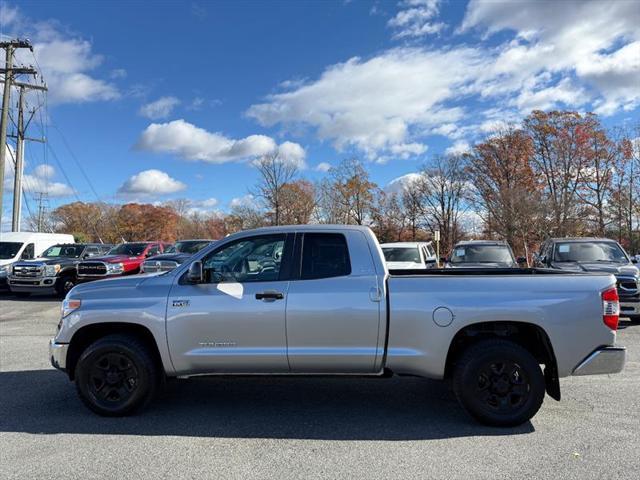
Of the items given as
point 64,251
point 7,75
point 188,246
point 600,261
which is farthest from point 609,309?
point 7,75

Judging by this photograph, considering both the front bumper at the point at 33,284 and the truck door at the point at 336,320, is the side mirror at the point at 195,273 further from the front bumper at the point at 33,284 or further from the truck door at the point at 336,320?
the front bumper at the point at 33,284

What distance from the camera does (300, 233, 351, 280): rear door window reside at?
4.59 metres

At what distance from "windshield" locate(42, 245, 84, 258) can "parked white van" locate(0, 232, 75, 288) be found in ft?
1.69

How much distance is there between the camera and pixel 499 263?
1298 centimetres

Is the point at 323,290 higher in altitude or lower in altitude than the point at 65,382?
higher

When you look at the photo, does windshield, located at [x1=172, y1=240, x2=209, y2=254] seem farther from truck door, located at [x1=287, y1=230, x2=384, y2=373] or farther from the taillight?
the taillight

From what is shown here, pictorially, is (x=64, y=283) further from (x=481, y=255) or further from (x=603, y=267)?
(x=603, y=267)

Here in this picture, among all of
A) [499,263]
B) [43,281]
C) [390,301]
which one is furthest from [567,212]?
[390,301]

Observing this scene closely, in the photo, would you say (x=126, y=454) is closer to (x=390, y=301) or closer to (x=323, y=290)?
(x=323, y=290)

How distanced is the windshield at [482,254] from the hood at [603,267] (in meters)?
2.10

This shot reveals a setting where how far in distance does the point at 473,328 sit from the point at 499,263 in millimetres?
9118

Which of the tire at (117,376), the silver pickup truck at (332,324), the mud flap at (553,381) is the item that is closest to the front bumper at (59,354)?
the silver pickup truck at (332,324)

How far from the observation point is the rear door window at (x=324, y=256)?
459 cm

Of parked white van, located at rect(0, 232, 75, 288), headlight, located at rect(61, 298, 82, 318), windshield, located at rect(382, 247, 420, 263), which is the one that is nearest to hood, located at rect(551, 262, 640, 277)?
windshield, located at rect(382, 247, 420, 263)
